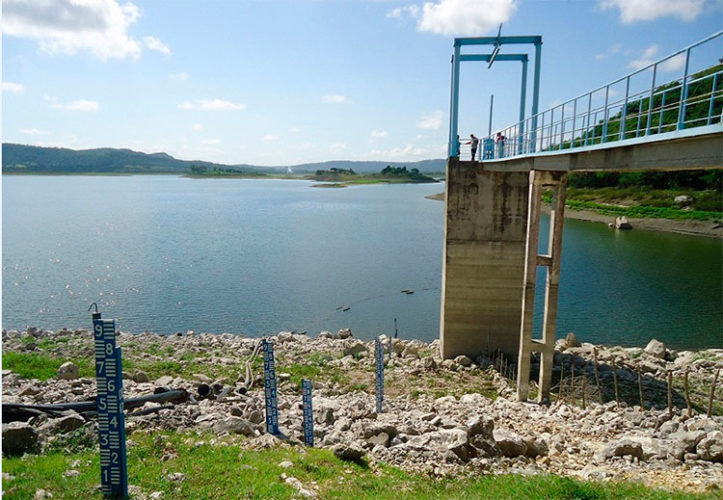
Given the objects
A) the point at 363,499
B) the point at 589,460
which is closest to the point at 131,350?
the point at 363,499

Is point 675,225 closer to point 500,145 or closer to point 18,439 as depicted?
point 500,145

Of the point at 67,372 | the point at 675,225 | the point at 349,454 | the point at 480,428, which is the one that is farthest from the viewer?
the point at 675,225

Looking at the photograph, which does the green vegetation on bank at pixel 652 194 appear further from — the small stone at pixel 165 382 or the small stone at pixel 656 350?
the small stone at pixel 165 382

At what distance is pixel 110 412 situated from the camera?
25.2ft

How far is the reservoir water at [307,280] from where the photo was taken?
28.6 meters

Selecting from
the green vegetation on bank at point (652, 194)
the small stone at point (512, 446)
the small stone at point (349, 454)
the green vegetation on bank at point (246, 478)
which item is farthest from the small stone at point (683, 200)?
the small stone at point (349, 454)

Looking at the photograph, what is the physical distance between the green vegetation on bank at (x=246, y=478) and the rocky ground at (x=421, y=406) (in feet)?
1.70

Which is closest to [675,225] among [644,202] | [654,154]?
[644,202]

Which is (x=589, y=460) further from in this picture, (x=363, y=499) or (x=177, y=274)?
(x=177, y=274)

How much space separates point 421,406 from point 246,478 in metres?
8.16

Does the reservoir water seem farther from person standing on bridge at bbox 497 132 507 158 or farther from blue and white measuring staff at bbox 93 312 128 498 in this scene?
blue and white measuring staff at bbox 93 312 128 498

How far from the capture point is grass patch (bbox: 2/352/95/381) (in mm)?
16344

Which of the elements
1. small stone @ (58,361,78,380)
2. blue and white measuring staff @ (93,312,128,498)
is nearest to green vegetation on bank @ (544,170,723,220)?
small stone @ (58,361,78,380)

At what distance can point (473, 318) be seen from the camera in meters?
22.3
